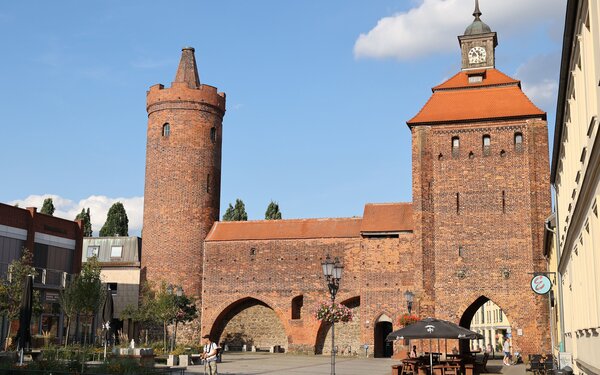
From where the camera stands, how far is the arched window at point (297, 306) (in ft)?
134

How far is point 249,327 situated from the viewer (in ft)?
140

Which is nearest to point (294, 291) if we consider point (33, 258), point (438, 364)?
point (33, 258)

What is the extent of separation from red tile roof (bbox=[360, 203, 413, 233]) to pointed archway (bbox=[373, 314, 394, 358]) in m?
4.71

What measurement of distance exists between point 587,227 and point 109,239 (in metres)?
44.8

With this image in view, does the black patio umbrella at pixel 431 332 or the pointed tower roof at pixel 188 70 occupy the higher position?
the pointed tower roof at pixel 188 70

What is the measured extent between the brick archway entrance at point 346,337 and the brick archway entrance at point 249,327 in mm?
2365

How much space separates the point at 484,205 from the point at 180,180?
58.0 ft

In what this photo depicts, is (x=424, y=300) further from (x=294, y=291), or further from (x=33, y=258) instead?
(x=33, y=258)

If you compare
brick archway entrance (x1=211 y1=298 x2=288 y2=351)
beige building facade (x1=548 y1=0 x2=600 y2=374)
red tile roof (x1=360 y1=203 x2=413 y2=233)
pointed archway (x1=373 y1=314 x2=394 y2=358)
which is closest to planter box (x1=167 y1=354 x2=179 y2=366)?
brick archway entrance (x1=211 y1=298 x2=288 y2=351)

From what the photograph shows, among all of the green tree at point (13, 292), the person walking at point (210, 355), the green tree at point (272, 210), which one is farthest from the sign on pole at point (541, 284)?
the green tree at point (272, 210)

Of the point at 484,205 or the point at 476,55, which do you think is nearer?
the point at 484,205

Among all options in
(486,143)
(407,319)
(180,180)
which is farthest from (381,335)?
(180,180)

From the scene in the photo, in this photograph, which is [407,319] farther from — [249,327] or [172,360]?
[172,360]

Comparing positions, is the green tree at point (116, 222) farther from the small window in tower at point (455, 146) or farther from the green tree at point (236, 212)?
the small window in tower at point (455, 146)
